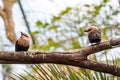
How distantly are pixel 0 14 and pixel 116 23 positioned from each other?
3.53 ft

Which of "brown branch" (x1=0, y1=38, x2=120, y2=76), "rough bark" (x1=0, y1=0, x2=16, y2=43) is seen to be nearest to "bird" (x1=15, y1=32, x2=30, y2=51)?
"brown branch" (x1=0, y1=38, x2=120, y2=76)

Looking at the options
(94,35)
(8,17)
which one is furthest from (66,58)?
(8,17)

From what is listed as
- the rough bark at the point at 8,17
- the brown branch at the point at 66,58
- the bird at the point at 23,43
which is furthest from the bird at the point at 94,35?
the rough bark at the point at 8,17

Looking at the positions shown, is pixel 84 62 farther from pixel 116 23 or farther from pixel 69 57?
pixel 116 23

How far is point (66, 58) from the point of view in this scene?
125cm

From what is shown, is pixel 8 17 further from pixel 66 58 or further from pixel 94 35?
pixel 66 58

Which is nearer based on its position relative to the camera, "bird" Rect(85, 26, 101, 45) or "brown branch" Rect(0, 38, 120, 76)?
"brown branch" Rect(0, 38, 120, 76)

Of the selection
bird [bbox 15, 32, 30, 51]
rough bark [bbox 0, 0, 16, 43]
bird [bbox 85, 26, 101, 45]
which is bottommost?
rough bark [bbox 0, 0, 16, 43]

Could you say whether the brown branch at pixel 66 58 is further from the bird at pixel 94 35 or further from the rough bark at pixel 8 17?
Answer: the rough bark at pixel 8 17

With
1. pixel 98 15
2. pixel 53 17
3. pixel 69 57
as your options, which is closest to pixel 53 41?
pixel 53 17

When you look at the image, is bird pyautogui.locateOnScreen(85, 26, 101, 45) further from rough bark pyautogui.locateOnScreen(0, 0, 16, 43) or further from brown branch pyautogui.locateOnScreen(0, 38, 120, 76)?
rough bark pyautogui.locateOnScreen(0, 0, 16, 43)

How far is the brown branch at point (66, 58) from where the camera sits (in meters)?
1.24

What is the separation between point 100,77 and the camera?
60.5 inches

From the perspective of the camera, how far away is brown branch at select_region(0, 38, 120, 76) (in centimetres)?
124
